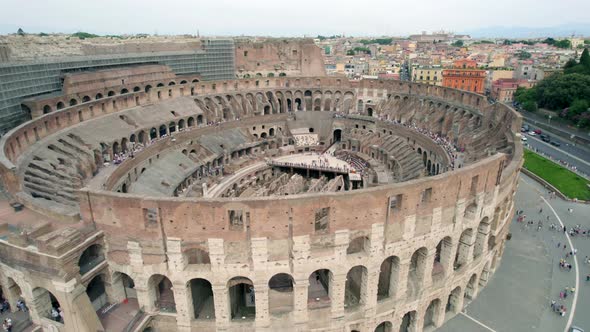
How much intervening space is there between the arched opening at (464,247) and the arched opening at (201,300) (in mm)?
14313

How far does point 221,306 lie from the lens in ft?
61.0

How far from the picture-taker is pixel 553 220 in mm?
34281

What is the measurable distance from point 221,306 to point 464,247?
1442 cm

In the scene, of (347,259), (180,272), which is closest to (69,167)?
(180,272)

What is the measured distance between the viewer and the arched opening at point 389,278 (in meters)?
20.5

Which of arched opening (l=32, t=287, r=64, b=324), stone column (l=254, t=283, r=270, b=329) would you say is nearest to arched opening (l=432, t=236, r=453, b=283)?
stone column (l=254, t=283, r=270, b=329)

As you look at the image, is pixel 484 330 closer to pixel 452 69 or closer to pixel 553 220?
pixel 553 220

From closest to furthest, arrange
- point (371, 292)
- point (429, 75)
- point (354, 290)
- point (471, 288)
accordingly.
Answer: point (371, 292), point (354, 290), point (471, 288), point (429, 75)

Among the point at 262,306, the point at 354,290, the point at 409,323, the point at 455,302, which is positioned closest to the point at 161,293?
the point at 262,306

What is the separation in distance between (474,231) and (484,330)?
5.44m

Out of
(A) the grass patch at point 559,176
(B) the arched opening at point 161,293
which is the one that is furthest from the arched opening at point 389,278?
(A) the grass patch at point 559,176

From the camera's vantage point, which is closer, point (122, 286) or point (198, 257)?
point (122, 286)

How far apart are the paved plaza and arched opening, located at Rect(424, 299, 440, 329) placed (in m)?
0.56

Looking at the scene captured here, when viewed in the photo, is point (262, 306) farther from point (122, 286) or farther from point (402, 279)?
point (402, 279)
